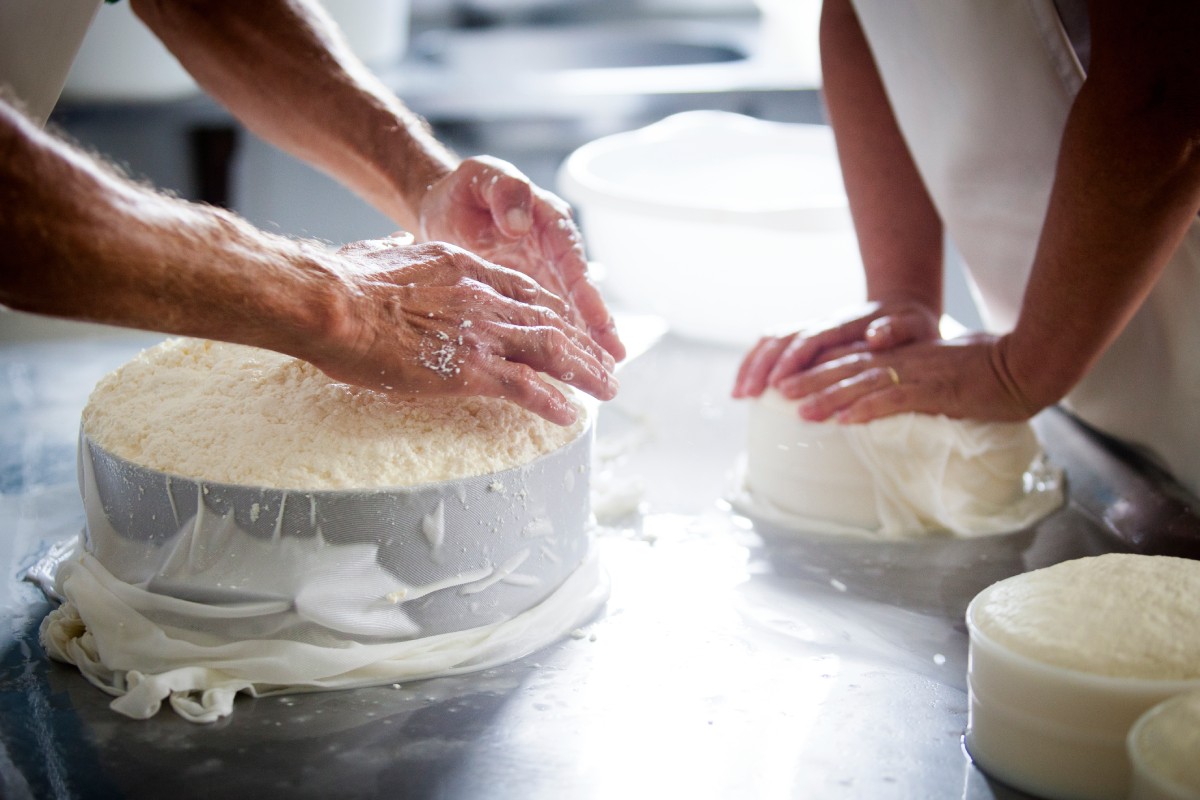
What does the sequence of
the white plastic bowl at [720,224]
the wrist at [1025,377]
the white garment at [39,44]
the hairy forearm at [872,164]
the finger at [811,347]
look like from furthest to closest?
the white plastic bowl at [720,224] < the hairy forearm at [872,164] < the finger at [811,347] < the wrist at [1025,377] < the white garment at [39,44]

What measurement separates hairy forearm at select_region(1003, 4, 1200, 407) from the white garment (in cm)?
102

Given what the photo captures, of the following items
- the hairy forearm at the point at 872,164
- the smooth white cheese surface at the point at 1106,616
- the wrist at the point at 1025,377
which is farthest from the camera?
the hairy forearm at the point at 872,164

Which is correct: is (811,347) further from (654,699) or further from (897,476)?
(654,699)

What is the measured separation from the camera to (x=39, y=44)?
1133 mm

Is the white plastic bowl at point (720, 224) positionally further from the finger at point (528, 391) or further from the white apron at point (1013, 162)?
the finger at point (528, 391)

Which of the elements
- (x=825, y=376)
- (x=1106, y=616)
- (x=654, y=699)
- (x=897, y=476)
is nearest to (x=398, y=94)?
(x=825, y=376)

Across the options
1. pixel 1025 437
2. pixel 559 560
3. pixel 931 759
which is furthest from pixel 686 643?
pixel 1025 437

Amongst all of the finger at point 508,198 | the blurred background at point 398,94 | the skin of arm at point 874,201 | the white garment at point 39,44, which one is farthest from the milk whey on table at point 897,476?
the blurred background at point 398,94

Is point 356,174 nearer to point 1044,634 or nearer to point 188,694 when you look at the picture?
point 188,694

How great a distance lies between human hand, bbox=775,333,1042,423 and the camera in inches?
50.0

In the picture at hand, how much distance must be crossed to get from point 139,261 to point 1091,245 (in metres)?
0.89

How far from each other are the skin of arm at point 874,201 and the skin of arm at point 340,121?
0.34m

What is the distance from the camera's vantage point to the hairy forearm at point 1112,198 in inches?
39.6

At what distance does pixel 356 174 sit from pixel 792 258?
0.67 meters
